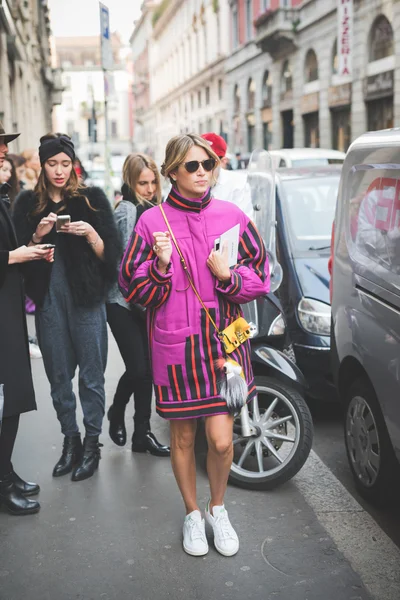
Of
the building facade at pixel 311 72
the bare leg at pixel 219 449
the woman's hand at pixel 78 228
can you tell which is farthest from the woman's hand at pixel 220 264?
the building facade at pixel 311 72

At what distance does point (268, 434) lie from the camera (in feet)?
13.5

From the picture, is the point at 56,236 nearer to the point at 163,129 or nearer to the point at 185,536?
the point at 185,536

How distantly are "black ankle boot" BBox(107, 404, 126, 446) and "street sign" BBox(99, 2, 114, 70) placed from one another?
12885 millimetres

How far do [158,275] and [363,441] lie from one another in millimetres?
1533

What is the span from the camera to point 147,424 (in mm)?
4719

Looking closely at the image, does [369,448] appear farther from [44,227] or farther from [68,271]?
[44,227]

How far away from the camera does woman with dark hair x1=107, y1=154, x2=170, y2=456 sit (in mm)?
4441

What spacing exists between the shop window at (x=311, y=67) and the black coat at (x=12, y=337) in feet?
91.1

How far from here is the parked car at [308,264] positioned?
514 cm

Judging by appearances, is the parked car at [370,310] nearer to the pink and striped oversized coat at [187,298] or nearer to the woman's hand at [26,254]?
the pink and striped oversized coat at [187,298]

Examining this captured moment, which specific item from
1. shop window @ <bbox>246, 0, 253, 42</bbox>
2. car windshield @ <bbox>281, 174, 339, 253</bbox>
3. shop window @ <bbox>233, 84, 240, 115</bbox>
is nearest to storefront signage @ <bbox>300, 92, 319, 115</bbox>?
shop window @ <bbox>246, 0, 253, 42</bbox>

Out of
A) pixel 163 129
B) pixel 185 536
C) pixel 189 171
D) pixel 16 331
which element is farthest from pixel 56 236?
pixel 163 129

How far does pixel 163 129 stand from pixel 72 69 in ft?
132

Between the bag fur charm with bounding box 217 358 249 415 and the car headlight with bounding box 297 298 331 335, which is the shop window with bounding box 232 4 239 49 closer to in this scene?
the car headlight with bounding box 297 298 331 335
